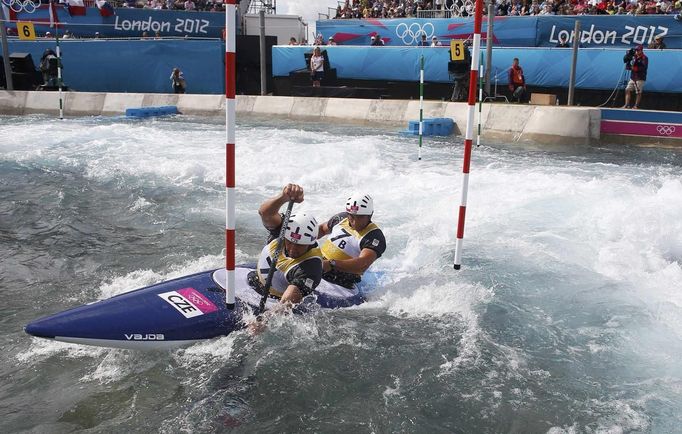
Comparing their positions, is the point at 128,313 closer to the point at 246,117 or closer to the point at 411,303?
the point at 411,303

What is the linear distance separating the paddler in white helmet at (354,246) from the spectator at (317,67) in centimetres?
1417

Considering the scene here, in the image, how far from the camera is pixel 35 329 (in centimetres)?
415

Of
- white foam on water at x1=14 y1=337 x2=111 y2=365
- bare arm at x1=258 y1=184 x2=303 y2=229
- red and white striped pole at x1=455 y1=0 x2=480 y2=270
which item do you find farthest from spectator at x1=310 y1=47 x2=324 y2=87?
white foam on water at x1=14 y1=337 x2=111 y2=365

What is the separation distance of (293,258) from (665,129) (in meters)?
11.8

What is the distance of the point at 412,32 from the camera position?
20.1m

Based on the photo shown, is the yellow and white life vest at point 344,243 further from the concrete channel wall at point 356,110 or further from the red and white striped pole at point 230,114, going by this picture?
the concrete channel wall at point 356,110

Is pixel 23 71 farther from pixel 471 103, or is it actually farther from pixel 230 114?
pixel 230 114

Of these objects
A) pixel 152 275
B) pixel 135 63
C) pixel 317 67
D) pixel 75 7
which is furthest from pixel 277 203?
pixel 75 7

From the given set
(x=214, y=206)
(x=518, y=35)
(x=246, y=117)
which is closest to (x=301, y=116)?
(x=246, y=117)

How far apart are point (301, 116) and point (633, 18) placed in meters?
9.34

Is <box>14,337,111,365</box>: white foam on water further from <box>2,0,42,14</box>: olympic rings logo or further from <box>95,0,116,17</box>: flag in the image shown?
<box>2,0,42,14</box>: olympic rings logo

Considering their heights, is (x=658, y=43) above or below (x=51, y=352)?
above

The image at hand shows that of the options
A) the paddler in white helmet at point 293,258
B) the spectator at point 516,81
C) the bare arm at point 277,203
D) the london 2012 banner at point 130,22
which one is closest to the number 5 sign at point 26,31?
the london 2012 banner at point 130,22

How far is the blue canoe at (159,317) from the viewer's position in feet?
13.8
